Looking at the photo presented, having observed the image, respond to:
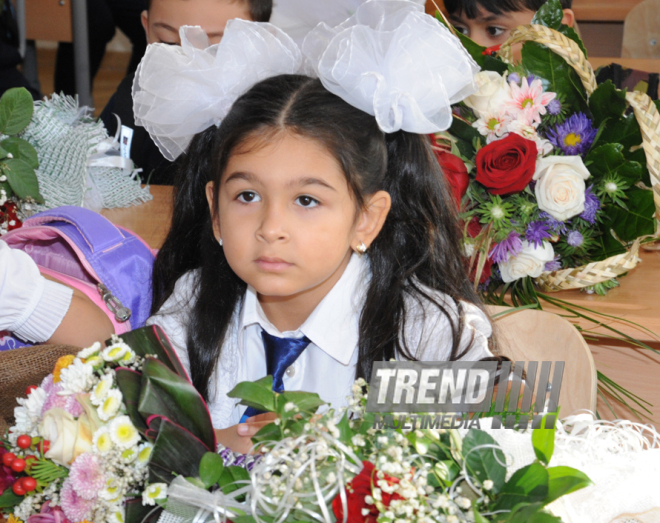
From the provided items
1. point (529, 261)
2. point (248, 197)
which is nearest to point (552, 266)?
point (529, 261)

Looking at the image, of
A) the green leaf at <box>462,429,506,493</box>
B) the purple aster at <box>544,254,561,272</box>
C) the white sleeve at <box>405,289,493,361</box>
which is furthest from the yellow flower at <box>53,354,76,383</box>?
the purple aster at <box>544,254,561,272</box>

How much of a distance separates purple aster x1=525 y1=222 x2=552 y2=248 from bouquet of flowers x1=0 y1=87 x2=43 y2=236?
1.09 meters

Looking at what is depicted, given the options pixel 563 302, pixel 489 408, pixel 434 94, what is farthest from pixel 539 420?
pixel 563 302

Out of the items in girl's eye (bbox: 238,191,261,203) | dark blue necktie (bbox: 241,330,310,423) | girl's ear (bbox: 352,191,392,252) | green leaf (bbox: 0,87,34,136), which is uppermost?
green leaf (bbox: 0,87,34,136)

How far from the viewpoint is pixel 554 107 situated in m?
1.63

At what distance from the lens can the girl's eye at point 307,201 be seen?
1176mm

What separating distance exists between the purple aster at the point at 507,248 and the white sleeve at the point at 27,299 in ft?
2.95

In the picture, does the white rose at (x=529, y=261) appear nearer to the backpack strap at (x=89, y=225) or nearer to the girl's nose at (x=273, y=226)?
the girl's nose at (x=273, y=226)

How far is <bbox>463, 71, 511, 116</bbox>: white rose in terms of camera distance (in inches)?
64.1

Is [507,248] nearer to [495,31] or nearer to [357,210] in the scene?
[357,210]

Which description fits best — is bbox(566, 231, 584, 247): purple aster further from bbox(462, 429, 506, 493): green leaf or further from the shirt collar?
bbox(462, 429, 506, 493): green leaf

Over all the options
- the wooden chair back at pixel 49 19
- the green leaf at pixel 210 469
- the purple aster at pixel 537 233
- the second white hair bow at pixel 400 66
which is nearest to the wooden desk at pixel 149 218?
the second white hair bow at pixel 400 66

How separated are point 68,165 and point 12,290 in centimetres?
62

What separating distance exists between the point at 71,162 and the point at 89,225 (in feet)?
1.47
